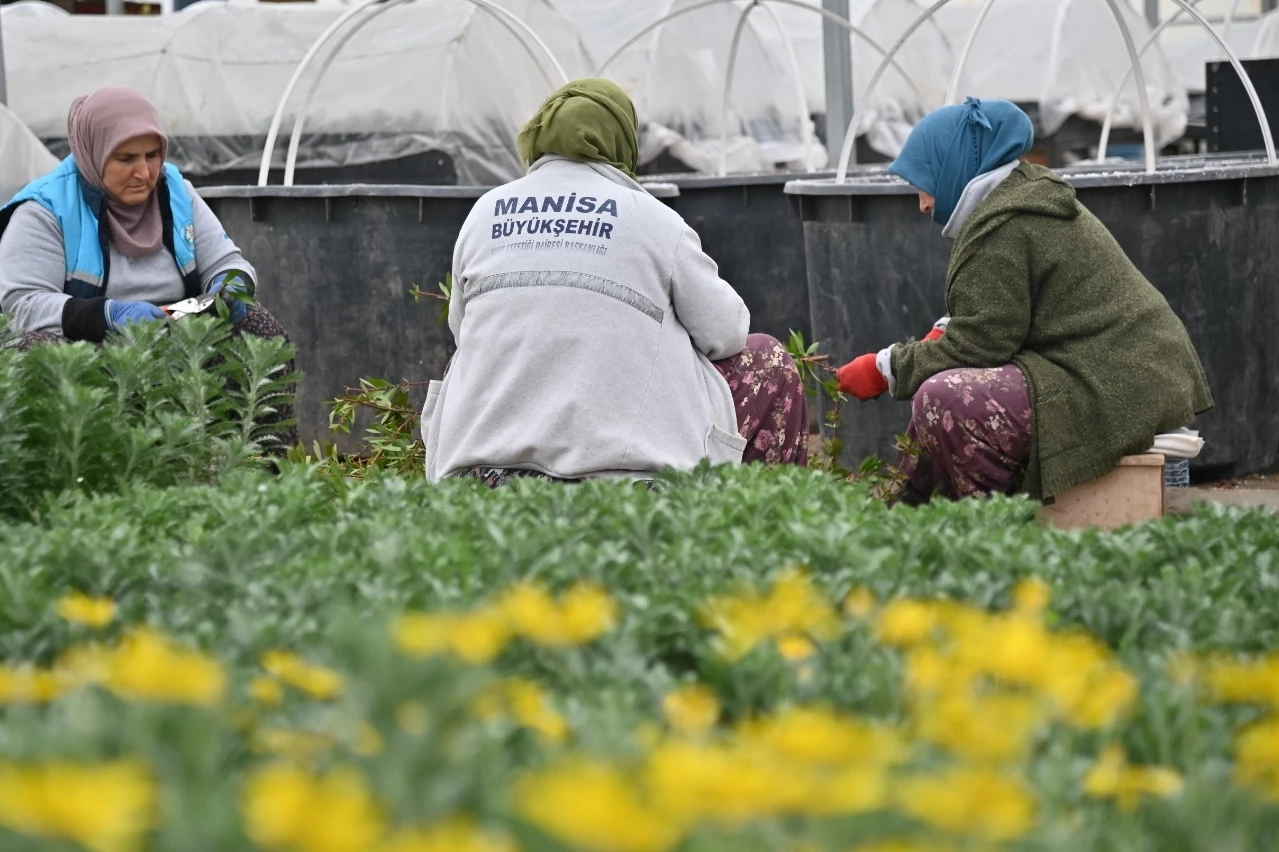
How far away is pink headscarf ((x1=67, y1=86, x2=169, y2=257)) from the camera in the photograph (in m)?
4.81

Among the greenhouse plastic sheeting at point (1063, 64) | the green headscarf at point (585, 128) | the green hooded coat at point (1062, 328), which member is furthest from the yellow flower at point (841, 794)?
the greenhouse plastic sheeting at point (1063, 64)

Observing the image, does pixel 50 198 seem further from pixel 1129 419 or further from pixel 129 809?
pixel 129 809

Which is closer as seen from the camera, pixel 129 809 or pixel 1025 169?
pixel 129 809

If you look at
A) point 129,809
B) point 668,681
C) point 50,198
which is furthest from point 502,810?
point 50,198

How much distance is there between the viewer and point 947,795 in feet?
3.41

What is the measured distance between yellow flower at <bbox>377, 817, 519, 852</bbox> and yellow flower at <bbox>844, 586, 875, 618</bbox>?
2.40 feet

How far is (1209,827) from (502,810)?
0.51 metres

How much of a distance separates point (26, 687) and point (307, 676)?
0.74 ft

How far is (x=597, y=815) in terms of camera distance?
0.88 meters

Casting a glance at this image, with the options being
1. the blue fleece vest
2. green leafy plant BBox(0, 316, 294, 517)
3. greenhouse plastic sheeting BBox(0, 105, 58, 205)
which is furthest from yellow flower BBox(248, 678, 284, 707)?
greenhouse plastic sheeting BBox(0, 105, 58, 205)

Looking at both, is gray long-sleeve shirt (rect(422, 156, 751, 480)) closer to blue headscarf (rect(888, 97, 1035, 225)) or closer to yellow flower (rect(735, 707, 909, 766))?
blue headscarf (rect(888, 97, 1035, 225))

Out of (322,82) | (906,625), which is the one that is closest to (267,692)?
(906,625)

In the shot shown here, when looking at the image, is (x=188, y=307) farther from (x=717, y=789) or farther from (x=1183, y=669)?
(x=717, y=789)

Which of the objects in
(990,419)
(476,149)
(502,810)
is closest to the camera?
(502,810)
